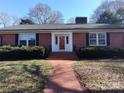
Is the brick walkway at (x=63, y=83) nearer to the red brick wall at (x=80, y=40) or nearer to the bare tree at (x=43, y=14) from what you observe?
the red brick wall at (x=80, y=40)

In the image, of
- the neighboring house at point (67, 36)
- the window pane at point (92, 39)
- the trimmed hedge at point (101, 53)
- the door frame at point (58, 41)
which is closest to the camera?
the trimmed hedge at point (101, 53)

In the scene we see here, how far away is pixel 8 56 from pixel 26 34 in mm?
5064

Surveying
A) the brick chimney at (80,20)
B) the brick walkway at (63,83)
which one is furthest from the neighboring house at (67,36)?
the brick walkway at (63,83)

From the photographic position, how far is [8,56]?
2131cm

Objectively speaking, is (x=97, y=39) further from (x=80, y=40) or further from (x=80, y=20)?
(x=80, y=20)

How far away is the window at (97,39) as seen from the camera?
25425mm

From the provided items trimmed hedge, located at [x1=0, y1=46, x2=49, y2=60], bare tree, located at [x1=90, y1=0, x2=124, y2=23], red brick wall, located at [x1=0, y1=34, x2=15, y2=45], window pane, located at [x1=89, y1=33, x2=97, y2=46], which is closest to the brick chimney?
window pane, located at [x1=89, y1=33, x2=97, y2=46]

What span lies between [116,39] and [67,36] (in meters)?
5.14

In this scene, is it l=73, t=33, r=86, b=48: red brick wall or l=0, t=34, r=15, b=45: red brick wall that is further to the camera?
l=0, t=34, r=15, b=45: red brick wall

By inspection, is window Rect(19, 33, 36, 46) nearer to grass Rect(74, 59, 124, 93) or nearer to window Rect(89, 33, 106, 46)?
window Rect(89, 33, 106, 46)

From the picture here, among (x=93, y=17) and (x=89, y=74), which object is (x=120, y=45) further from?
(x=93, y=17)

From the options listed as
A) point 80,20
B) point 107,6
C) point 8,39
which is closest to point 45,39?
point 8,39

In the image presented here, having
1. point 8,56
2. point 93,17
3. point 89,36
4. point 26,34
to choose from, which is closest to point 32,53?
point 8,56

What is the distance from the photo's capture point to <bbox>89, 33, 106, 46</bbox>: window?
2542 cm
